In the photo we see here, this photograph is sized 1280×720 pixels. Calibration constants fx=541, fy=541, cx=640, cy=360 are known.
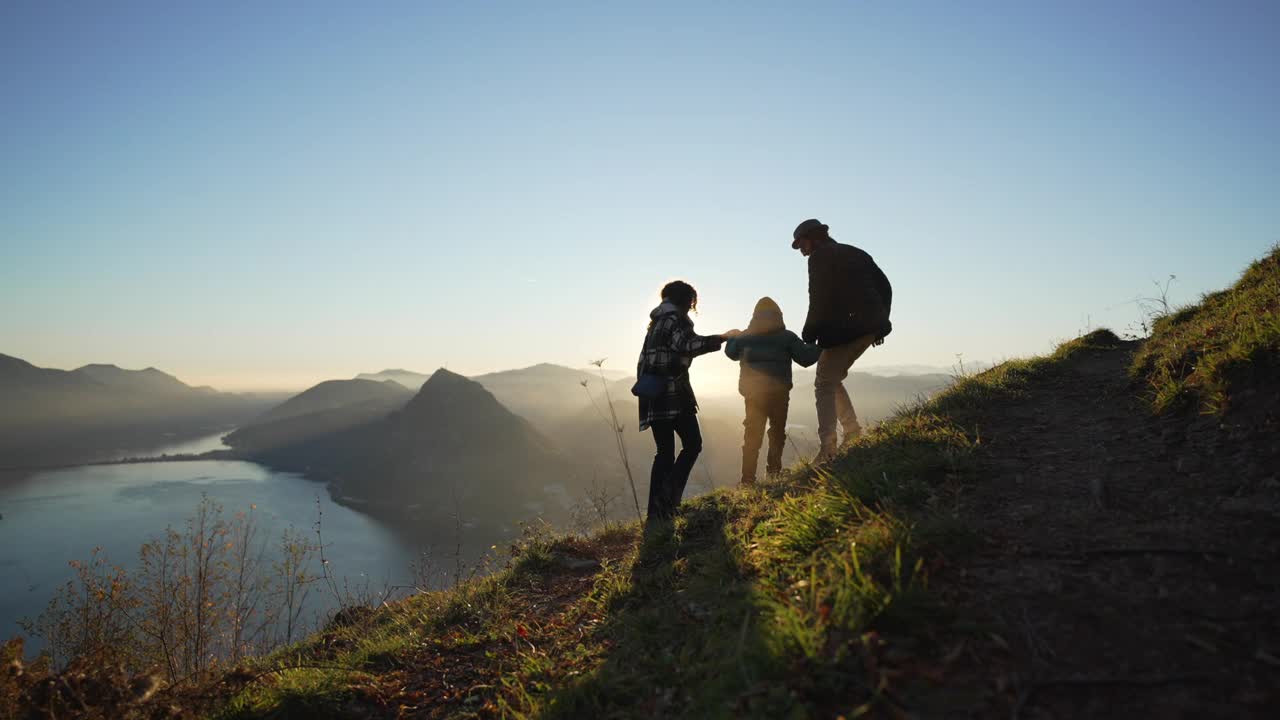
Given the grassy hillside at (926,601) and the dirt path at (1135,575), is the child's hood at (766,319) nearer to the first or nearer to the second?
the grassy hillside at (926,601)

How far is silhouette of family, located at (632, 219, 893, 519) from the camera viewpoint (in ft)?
20.4

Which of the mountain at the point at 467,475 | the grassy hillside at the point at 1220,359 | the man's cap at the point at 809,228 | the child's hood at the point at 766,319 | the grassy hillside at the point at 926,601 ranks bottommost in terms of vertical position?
the mountain at the point at 467,475

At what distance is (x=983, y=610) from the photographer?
→ 225 cm

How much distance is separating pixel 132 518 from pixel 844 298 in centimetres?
16110

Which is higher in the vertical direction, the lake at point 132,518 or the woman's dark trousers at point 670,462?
the woman's dark trousers at point 670,462

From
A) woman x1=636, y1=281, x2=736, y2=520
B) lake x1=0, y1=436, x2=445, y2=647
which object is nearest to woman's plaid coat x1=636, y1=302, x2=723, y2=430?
woman x1=636, y1=281, x2=736, y2=520

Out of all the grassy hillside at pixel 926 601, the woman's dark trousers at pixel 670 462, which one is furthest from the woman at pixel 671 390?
the grassy hillside at pixel 926 601

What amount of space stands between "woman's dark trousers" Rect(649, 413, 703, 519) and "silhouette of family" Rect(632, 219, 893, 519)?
1 cm

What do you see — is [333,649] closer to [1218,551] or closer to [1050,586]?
[1050,586]

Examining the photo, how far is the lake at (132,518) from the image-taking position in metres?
85.6

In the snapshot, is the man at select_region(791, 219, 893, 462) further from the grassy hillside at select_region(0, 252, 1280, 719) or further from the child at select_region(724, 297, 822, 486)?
Result: the grassy hillside at select_region(0, 252, 1280, 719)

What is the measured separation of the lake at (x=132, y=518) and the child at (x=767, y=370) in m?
59.1

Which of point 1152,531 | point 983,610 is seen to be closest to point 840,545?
point 983,610

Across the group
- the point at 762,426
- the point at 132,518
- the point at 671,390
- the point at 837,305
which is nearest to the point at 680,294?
the point at 671,390
